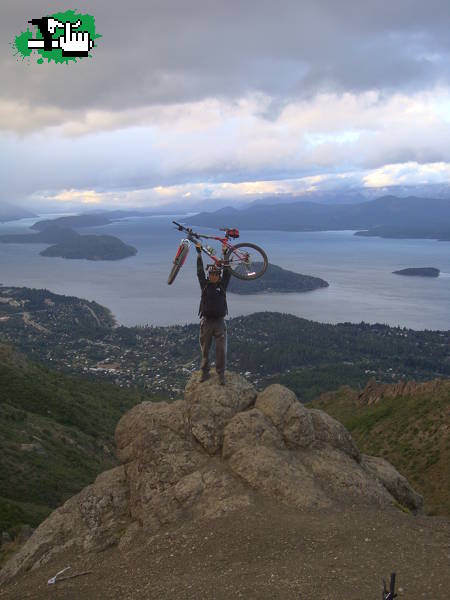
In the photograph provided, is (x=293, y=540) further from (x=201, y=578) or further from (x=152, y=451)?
(x=152, y=451)

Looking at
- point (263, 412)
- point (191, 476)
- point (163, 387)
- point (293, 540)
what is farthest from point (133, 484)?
point (163, 387)

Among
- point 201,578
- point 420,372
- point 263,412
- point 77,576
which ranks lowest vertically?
point 420,372

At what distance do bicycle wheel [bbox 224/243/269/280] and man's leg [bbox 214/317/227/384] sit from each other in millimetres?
2140

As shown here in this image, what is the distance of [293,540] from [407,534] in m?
2.66

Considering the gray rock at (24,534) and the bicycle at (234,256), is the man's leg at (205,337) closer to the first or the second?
the bicycle at (234,256)

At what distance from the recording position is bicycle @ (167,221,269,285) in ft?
57.7

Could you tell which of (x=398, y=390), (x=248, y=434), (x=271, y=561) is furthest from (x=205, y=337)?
(x=398, y=390)

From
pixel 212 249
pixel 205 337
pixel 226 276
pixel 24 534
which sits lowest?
pixel 24 534

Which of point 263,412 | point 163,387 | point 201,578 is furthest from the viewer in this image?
point 163,387

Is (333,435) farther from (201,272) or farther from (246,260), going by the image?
(246,260)

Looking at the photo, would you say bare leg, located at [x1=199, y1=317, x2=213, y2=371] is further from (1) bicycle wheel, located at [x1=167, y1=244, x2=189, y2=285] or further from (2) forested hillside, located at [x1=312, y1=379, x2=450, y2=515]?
(2) forested hillside, located at [x1=312, y1=379, x2=450, y2=515]

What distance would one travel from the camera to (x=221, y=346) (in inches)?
655

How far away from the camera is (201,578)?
9.85 metres

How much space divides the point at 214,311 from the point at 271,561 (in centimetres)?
814
